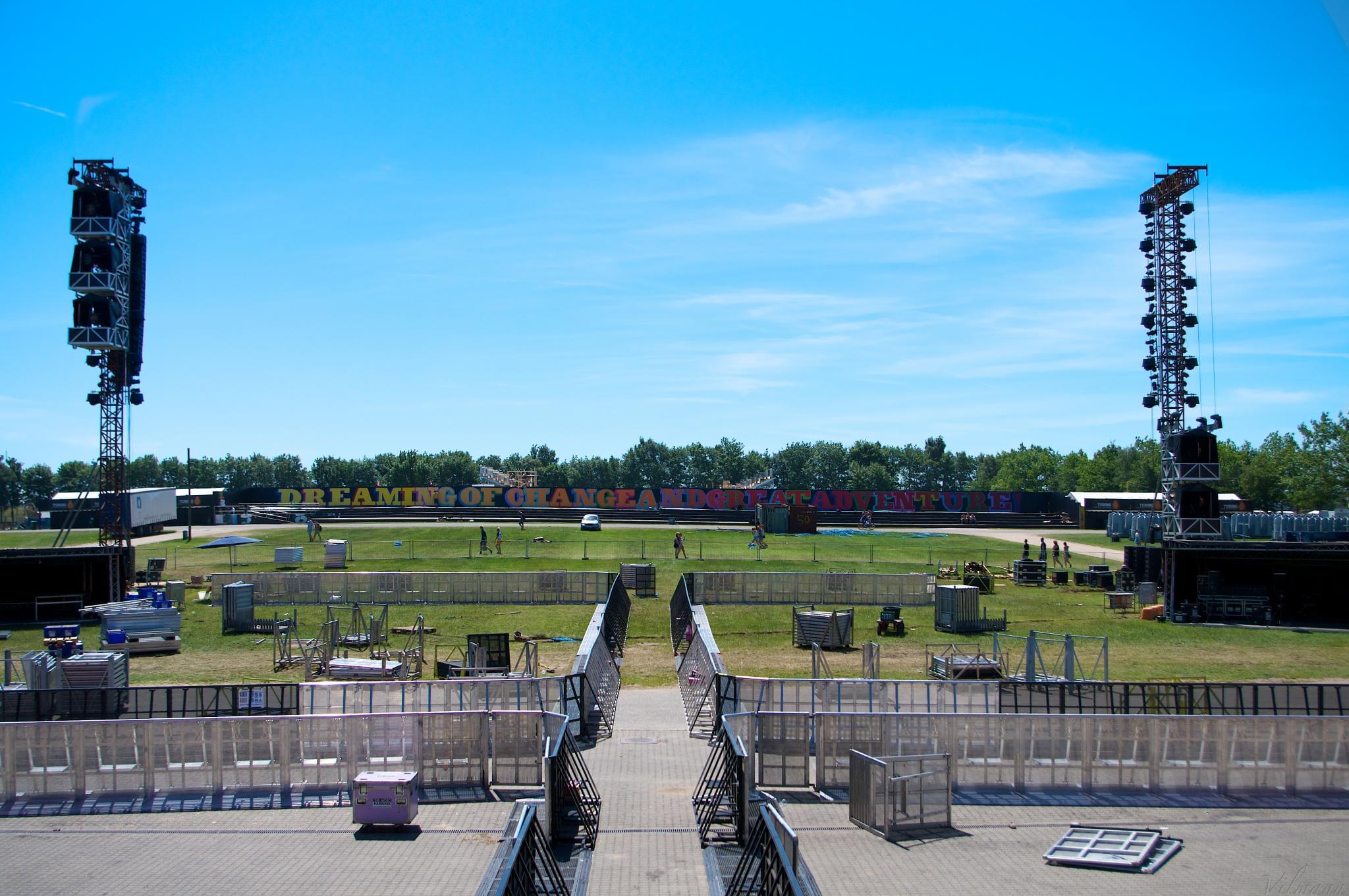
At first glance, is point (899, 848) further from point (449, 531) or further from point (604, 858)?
point (449, 531)

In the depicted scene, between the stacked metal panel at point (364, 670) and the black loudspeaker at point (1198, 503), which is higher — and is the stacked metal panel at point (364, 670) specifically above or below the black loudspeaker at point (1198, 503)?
below

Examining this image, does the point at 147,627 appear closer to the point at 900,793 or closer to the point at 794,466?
the point at 900,793

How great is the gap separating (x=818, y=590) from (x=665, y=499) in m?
52.6

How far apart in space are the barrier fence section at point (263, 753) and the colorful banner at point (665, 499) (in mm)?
75440

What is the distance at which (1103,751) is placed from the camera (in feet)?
51.4

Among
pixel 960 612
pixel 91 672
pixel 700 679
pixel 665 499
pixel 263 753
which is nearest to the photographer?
pixel 263 753

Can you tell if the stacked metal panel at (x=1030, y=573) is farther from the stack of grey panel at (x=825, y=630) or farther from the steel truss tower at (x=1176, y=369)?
the stack of grey panel at (x=825, y=630)

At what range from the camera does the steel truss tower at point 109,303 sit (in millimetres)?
39812

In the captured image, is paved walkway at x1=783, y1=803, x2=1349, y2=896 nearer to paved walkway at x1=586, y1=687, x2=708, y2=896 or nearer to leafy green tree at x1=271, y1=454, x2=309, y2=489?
paved walkway at x1=586, y1=687, x2=708, y2=896

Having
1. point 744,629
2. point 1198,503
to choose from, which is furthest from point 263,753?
point 1198,503

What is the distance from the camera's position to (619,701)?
71.9 ft

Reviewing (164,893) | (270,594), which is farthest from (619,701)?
(270,594)

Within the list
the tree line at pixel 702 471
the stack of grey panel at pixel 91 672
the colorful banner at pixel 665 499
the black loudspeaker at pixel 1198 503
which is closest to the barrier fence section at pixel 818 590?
the black loudspeaker at pixel 1198 503

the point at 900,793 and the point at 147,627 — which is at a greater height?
the point at 900,793
